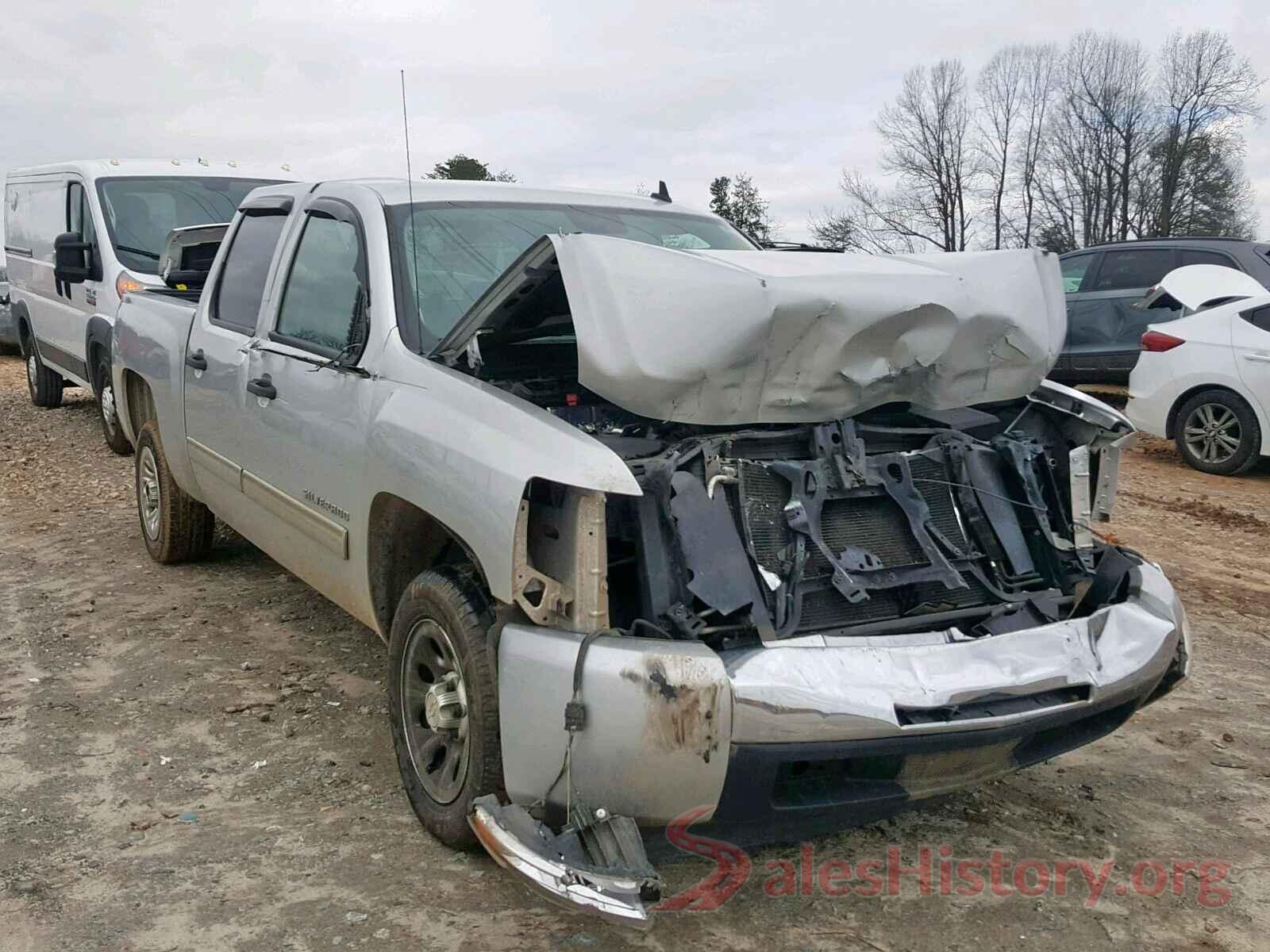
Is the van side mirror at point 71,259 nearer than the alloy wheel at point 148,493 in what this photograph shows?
No

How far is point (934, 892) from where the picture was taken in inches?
121

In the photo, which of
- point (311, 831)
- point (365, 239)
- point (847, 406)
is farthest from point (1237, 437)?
point (311, 831)

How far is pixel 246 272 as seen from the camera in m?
4.92

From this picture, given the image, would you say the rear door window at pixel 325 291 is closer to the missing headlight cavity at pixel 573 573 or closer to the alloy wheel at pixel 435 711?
the alloy wheel at pixel 435 711

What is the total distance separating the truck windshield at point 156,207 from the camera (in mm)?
8789

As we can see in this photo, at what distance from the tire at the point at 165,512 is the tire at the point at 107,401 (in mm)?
2821

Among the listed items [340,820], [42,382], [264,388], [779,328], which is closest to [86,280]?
[42,382]

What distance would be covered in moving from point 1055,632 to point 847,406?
83 centimetres

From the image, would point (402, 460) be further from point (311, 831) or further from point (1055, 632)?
point (1055, 632)

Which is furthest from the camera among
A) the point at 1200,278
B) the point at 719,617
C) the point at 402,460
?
the point at 1200,278

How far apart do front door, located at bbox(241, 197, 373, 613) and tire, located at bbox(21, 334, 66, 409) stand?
26.5 ft

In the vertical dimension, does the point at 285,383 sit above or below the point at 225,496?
above

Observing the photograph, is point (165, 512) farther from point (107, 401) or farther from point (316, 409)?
point (107, 401)

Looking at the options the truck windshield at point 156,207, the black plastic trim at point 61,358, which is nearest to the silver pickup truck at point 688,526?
the truck windshield at point 156,207
